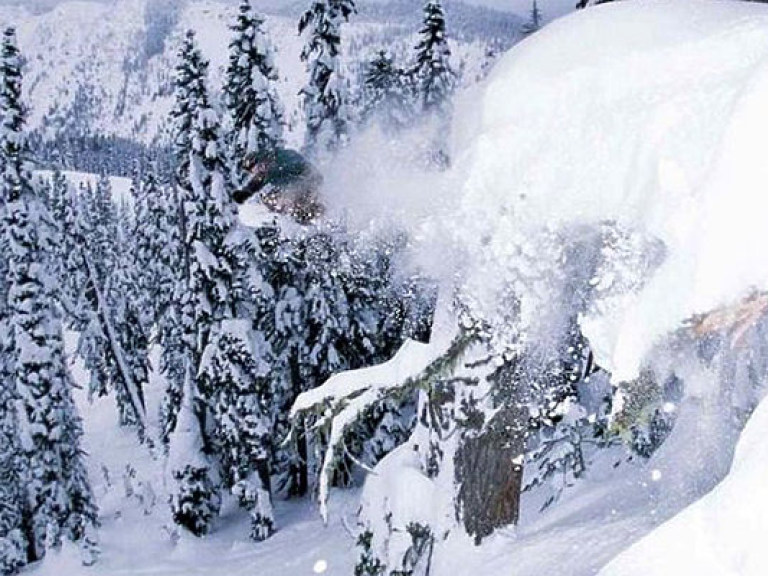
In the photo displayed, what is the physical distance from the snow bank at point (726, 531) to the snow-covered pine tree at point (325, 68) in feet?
60.7

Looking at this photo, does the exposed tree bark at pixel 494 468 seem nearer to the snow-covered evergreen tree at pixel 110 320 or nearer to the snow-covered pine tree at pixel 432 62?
the snow-covered pine tree at pixel 432 62

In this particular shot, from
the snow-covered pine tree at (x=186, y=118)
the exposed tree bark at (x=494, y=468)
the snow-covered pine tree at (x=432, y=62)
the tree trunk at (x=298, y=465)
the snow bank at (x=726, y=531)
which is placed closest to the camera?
the snow bank at (x=726, y=531)

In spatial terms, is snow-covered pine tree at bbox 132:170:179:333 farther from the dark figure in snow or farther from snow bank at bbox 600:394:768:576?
snow bank at bbox 600:394:768:576

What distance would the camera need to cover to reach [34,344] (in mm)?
21672

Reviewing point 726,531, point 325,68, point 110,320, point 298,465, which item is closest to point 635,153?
point 726,531

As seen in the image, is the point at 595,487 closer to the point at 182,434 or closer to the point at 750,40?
the point at 750,40

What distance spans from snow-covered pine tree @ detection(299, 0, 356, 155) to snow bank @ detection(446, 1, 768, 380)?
16.8 m

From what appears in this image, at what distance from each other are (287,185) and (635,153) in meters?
2.94

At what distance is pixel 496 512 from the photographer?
17.1 ft

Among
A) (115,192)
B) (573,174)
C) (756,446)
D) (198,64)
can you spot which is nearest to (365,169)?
(573,174)

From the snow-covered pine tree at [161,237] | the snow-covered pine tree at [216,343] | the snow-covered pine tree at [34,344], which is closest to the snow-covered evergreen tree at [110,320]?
the snow-covered pine tree at [161,237]

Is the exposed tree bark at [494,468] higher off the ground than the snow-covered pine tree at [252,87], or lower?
lower

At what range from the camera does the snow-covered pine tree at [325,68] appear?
818 inches

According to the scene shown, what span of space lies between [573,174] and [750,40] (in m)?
0.97
